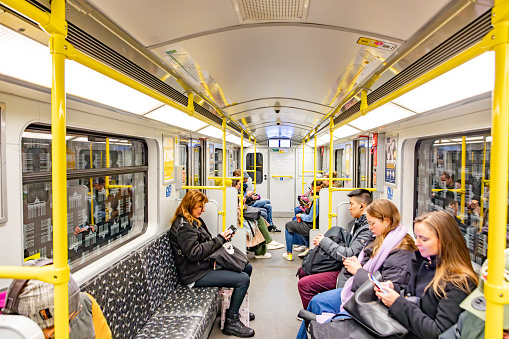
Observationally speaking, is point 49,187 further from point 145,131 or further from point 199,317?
point 199,317

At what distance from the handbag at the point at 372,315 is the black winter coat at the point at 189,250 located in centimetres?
172

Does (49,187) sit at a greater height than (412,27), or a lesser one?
lesser

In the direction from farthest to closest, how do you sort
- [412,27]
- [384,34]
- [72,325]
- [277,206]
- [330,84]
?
[277,206], [330,84], [384,34], [412,27], [72,325]

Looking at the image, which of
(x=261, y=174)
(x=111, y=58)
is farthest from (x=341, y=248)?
(x=261, y=174)

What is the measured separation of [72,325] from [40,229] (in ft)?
3.17

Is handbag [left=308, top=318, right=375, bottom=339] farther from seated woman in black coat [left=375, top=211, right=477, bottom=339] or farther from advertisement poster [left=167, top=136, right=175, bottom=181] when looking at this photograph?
advertisement poster [left=167, top=136, right=175, bottom=181]

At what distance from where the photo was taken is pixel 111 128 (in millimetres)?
2676

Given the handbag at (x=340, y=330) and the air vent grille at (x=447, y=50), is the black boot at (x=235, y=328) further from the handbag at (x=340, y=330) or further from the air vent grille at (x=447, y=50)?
the air vent grille at (x=447, y=50)

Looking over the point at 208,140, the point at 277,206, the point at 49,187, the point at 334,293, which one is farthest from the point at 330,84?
the point at 277,206

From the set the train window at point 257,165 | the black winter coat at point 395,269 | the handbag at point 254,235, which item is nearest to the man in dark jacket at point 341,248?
the black winter coat at point 395,269

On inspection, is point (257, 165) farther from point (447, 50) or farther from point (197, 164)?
point (447, 50)

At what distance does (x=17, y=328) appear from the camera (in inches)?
40.3

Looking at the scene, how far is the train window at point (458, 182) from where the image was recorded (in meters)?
2.46

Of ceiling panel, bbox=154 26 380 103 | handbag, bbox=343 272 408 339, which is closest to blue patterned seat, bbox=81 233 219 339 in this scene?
handbag, bbox=343 272 408 339
